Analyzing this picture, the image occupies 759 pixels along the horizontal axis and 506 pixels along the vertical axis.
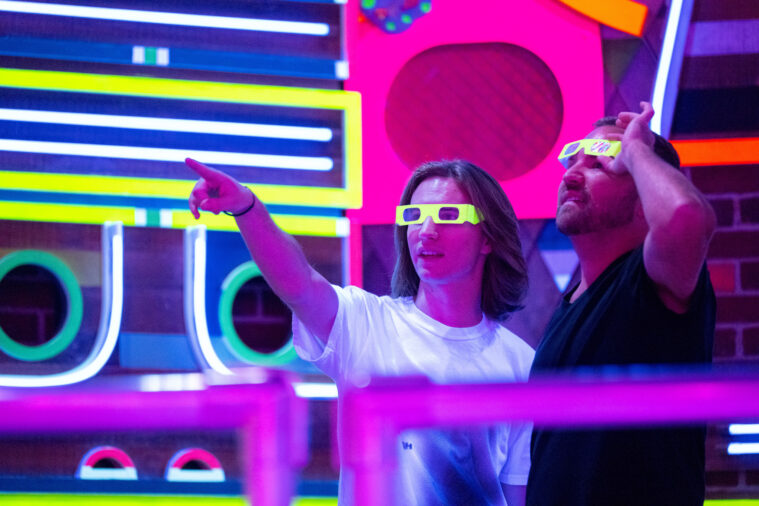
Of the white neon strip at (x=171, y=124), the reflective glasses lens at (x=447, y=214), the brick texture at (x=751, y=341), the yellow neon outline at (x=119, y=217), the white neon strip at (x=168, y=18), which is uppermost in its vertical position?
the white neon strip at (x=168, y=18)

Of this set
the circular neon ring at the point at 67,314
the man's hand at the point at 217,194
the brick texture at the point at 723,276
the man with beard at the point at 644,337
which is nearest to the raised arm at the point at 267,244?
the man's hand at the point at 217,194

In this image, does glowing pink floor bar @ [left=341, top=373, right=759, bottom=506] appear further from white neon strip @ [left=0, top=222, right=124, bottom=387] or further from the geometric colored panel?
the geometric colored panel

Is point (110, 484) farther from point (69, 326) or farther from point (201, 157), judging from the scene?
point (201, 157)

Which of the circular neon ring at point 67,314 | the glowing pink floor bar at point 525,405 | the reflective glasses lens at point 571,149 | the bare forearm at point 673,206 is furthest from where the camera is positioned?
the circular neon ring at point 67,314

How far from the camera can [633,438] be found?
1.51m

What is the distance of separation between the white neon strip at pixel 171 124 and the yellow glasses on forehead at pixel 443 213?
72cm

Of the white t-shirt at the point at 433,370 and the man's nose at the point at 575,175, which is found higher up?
the man's nose at the point at 575,175

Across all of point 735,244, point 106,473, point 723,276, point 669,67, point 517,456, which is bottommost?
point 106,473

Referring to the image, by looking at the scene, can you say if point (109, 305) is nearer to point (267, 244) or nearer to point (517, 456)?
point (267, 244)

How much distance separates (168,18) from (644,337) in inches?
71.8

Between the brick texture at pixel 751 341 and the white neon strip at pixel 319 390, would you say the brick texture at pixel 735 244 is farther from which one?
the white neon strip at pixel 319 390

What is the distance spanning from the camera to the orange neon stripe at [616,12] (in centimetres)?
275

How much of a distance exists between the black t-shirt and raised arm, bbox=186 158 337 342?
0.56 meters

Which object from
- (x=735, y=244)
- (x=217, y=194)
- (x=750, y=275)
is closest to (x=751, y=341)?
(x=750, y=275)
